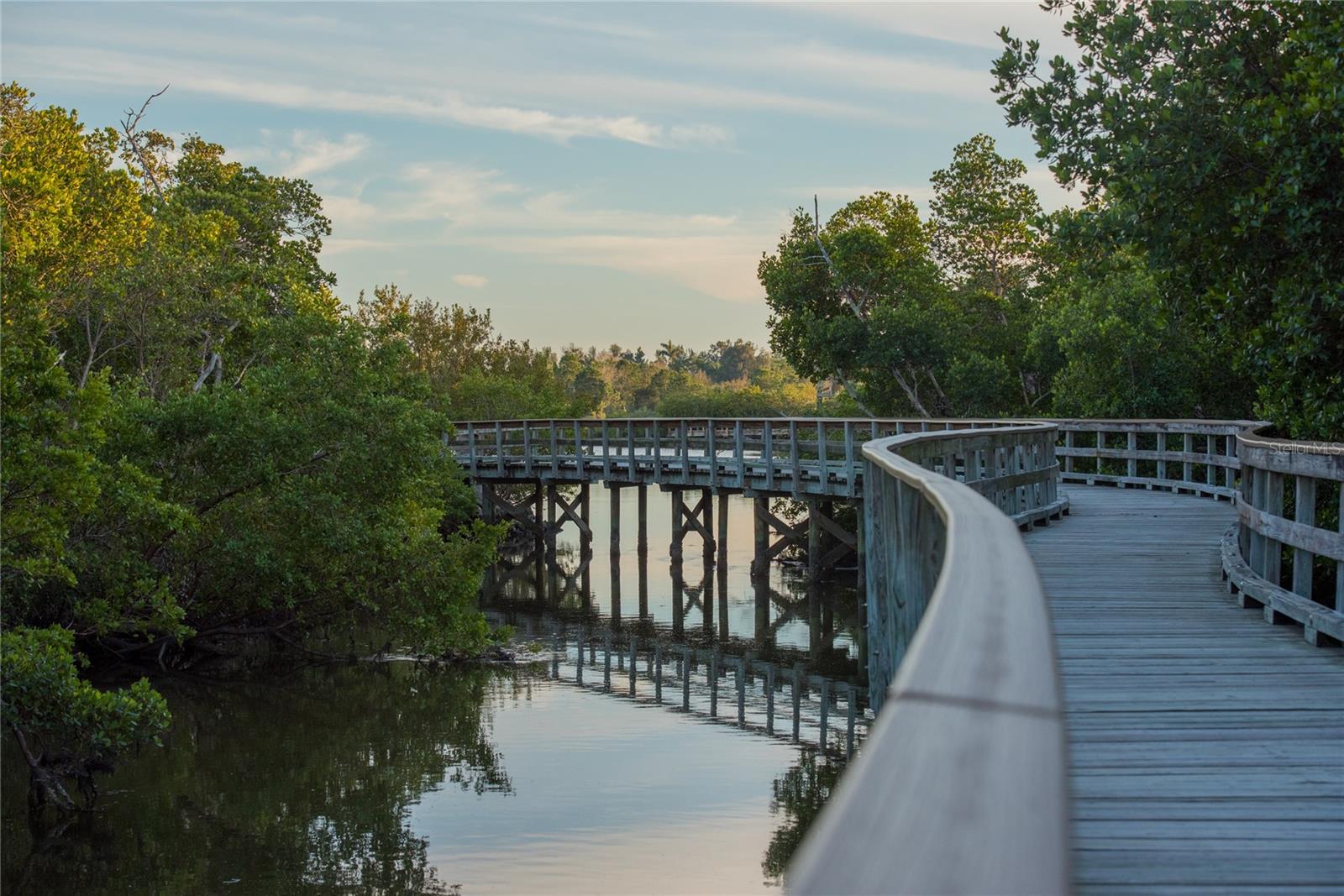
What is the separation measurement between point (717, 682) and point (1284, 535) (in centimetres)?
1175

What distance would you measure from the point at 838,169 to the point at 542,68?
69.9 ft

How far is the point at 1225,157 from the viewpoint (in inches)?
469

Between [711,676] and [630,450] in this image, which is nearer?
[711,676]

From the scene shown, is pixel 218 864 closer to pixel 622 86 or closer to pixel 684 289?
pixel 622 86

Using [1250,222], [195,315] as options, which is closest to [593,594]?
[195,315]

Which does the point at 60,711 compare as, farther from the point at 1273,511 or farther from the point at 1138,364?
the point at 1138,364

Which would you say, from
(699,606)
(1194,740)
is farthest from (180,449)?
(1194,740)

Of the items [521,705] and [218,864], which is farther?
[521,705]

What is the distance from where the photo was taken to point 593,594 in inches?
1038

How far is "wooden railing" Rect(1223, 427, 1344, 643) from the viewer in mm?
6746

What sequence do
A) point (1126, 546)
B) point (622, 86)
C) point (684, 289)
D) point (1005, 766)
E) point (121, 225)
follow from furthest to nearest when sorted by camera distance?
point (684, 289) → point (622, 86) → point (121, 225) → point (1126, 546) → point (1005, 766)

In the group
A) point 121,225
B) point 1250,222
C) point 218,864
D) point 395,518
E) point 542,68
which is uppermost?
point 542,68

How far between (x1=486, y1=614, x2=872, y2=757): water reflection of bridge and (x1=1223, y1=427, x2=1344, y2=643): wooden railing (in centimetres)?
680

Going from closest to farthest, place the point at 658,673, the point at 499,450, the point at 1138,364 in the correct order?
the point at 658,673
the point at 1138,364
the point at 499,450
